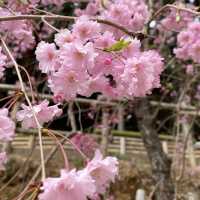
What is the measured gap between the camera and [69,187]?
3.08ft

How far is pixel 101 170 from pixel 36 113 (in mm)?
391

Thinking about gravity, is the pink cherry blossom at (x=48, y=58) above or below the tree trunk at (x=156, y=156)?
above

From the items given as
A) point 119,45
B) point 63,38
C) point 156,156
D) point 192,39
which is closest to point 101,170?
point 119,45

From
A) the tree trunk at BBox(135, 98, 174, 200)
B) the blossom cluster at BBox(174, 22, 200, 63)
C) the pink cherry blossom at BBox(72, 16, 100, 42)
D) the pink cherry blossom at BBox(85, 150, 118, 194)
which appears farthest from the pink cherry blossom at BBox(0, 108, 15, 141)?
the tree trunk at BBox(135, 98, 174, 200)

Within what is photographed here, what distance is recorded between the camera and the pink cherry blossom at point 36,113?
1.34 metres

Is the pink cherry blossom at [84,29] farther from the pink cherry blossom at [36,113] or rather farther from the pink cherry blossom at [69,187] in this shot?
the pink cherry blossom at [69,187]

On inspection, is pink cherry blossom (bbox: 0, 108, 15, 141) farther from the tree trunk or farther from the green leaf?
the tree trunk

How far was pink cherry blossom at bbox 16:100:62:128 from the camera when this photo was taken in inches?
52.9

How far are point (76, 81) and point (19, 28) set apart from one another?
34.4 inches

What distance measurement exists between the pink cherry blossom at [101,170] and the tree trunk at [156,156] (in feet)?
8.26

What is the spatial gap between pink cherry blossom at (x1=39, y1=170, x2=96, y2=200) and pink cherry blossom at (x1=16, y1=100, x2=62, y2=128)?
42 centimetres

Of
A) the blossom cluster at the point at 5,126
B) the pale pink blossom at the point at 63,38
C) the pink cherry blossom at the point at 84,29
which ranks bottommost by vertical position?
the blossom cluster at the point at 5,126

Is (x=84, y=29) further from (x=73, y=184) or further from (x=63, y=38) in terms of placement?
(x=73, y=184)

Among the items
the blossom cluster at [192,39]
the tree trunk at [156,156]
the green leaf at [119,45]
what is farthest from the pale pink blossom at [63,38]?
the tree trunk at [156,156]
